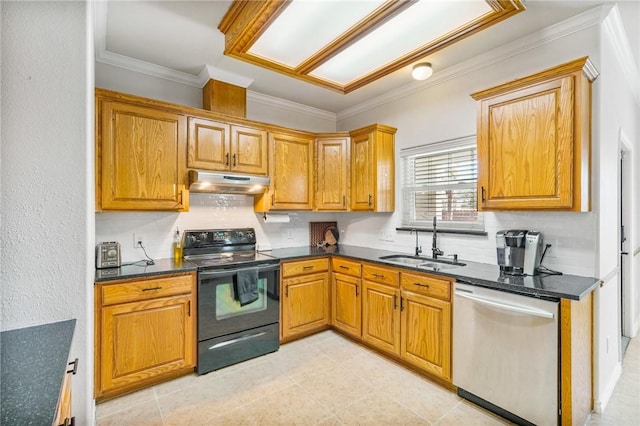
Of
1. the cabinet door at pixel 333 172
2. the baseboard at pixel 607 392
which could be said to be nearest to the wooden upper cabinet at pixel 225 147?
the cabinet door at pixel 333 172

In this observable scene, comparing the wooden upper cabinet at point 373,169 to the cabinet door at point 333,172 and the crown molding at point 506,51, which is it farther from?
the crown molding at point 506,51

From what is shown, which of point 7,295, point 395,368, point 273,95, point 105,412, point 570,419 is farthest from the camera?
point 273,95

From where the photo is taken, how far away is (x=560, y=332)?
183 centimetres

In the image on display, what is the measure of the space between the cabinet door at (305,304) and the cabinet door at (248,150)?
1.19 metres

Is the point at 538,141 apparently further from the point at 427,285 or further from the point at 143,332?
the point at 143,332

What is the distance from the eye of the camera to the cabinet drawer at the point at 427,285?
2.38m

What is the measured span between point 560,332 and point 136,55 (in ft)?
12.4

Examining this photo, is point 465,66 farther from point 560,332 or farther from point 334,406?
point 334,406

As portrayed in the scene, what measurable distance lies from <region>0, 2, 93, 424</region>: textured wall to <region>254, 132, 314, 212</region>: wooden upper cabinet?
6.74 feet

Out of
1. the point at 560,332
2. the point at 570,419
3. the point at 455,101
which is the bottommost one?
the point at 570,419

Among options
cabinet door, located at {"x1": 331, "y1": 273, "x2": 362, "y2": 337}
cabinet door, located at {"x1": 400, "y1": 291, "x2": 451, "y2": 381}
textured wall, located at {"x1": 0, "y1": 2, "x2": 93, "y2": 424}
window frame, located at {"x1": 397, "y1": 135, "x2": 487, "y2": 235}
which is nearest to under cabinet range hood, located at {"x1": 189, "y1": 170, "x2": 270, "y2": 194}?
cabinet door, located at {"x1": 331, "y1": 273, "x2": 362, "y2": 337}

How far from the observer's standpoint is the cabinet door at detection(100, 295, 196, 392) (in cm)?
224

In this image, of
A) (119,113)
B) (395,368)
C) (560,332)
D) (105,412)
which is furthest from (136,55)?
(560,332)

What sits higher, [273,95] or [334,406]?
[273,95]
